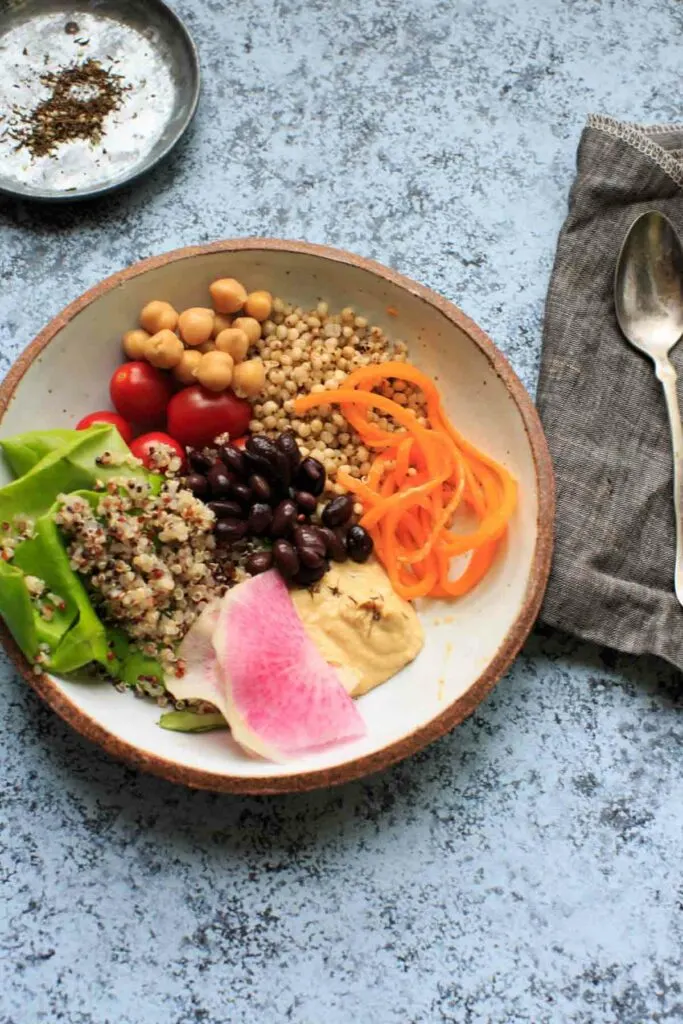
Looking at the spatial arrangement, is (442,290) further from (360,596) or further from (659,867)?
(659,867)

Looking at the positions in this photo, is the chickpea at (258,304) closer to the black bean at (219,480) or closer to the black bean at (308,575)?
the black bean at (219,480)

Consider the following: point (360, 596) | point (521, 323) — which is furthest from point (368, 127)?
point (360, 596)

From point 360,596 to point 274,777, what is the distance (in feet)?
1.23

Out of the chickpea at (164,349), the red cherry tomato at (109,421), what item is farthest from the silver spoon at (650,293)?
the red cherry tomato at (109,421)

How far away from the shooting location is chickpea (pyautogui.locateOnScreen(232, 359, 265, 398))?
2064 mm

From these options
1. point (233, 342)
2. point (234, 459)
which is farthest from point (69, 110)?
point (234, 459)

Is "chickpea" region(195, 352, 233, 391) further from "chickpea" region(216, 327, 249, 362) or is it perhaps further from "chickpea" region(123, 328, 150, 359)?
"chickpea" region(123, 328, 150, 359)

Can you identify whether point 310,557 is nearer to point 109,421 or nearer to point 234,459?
point 234,459

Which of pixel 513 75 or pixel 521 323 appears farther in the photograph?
pixel 513 75

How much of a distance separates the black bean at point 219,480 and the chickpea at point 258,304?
346 mm

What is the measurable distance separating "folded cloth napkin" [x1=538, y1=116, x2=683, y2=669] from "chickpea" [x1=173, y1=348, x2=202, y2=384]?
726 mm

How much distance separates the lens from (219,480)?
6.45ft

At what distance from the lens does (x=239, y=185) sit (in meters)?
2.33

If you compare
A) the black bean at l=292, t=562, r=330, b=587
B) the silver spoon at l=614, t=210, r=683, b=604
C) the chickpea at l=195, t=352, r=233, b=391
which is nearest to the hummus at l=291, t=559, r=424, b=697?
the black bean at l=292, t=562, r=330, b=587
